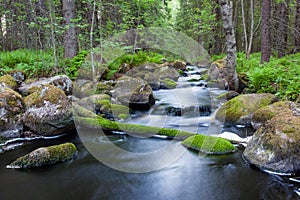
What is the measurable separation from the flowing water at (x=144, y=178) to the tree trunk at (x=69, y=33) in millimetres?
6862

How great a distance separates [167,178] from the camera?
4.63 meters

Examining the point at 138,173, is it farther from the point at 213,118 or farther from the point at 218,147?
the point at 213,118

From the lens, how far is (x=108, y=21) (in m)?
13.5

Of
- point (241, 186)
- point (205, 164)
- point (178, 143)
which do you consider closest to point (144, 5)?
point (178, 143)

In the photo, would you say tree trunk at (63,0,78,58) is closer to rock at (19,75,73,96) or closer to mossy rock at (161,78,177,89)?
rock at (19,75,73,96)

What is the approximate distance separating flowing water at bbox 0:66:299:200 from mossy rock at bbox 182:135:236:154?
16 centimetres

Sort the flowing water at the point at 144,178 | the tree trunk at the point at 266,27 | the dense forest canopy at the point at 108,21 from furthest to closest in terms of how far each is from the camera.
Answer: the tree trunk at the point at 266,27
the dense forest canopy at the point at 108,21
the flowing water at the point at 144,178

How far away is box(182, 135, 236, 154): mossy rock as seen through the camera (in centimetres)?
535

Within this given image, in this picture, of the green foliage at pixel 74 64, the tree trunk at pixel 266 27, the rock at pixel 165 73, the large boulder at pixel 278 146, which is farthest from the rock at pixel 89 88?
the tree trunk at pixel 266 27

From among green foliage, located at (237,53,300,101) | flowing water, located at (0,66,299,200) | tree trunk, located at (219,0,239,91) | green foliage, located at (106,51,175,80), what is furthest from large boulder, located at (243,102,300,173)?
green foliage, located at (106,51,175,80)

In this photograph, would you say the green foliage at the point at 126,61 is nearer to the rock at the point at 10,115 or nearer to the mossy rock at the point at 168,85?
the mossy rock at the point at 168,85

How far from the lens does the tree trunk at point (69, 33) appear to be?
11828 millimetres

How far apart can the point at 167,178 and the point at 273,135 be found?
2111mm

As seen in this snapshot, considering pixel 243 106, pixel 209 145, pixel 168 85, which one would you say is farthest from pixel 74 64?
pixel 209 145
